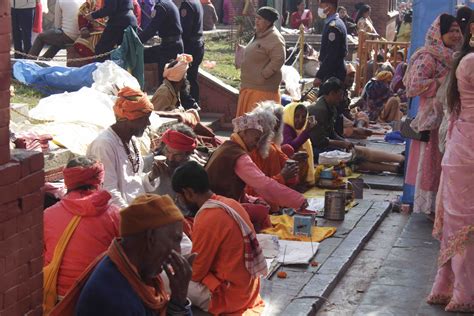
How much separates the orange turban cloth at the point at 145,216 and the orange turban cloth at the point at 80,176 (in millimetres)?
1840

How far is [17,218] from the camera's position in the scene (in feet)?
14.1

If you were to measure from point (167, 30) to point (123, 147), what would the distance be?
21.3 ft

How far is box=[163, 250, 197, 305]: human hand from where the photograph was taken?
434 centimetres

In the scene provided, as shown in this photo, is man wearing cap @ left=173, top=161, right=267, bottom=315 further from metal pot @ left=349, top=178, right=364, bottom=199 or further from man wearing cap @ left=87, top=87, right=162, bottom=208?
Answer: metal pot @ left=349, top=178, right=364, bottom=199

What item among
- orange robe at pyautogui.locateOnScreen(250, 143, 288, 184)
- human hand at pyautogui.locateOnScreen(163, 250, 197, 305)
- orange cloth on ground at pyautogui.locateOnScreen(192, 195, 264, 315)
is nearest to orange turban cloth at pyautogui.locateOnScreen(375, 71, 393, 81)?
orange robe at pyautogui.locateOnScreen(250, 143, 288, 184)

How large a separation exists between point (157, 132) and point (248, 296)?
4.26m

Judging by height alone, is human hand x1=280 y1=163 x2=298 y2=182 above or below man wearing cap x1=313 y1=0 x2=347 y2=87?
below

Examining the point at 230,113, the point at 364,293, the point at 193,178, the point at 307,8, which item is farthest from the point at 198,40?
the point at 307,8

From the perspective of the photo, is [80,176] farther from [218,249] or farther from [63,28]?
[63,28]

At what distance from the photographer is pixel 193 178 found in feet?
20.2

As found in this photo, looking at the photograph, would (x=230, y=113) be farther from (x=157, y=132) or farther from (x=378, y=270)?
(x=378, y=270)

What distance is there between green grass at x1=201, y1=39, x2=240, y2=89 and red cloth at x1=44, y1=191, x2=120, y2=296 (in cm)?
1123

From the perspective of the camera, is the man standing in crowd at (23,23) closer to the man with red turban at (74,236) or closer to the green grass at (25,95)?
the green grass at (25,95)

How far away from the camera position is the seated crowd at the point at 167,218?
418 cm
